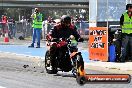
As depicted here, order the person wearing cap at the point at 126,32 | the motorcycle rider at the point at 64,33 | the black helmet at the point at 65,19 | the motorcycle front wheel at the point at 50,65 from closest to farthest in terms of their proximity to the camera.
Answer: the black helmet at the point at 65,19
the motorcycle rider at the point at 64,33
the motorcycle front wheel at the point at 50,65
the person wearing cap at the point at 126,32

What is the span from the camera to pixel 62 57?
41.3 feet

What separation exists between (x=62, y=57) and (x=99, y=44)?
5.65 m

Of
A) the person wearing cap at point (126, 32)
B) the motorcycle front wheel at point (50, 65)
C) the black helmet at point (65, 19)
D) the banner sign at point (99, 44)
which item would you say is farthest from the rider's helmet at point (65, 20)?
the banner sign at point (99, 44)

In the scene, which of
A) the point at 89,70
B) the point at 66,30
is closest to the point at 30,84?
the point at 66,30

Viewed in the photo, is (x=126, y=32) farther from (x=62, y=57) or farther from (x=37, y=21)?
(x=37, y=21)

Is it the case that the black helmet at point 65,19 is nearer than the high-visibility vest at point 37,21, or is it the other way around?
the black helmet at point 65,19

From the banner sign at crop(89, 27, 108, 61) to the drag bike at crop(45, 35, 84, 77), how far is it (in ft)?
14.5

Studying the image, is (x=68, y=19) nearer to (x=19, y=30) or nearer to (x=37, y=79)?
(x=37, y=79)

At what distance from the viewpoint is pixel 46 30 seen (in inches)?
1324

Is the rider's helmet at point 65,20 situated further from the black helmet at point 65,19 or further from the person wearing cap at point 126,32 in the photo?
the person wearing cap at point 126,32

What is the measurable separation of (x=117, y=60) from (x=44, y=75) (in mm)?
4526

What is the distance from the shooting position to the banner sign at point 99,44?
1769cm

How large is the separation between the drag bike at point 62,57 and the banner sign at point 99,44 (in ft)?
14.5

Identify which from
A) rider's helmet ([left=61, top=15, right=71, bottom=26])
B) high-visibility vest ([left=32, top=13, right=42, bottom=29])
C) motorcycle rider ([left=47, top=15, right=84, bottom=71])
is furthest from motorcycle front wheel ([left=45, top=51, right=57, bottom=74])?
high-visibility vest ([left=32, top=13, right=42, bottom=29])
